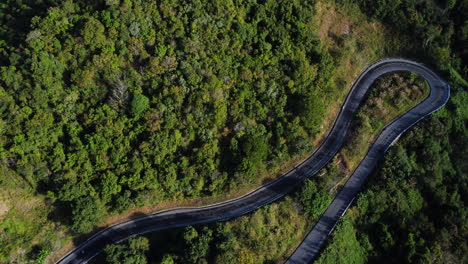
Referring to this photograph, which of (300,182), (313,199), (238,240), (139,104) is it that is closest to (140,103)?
(139,104)

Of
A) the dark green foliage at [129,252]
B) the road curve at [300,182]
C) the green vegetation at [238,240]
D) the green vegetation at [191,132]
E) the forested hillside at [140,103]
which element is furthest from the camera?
the road curve at [300,182]

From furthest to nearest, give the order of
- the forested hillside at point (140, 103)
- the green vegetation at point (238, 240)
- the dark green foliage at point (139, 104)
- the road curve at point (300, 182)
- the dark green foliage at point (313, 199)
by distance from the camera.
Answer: the dark green foliage at point (313, 199) < the road curve at point (300, 182) < the dark green foliage at point (139, 104) < the forested hillside at point (140, 103) < the green vegetation at point (238, 240)

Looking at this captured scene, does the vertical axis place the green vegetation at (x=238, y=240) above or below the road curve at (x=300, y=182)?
below

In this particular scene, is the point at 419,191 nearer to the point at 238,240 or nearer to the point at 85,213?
the point at 238,240

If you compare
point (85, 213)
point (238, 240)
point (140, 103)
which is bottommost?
point (238, 240)

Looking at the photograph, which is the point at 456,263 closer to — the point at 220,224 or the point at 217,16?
the point at 220,224

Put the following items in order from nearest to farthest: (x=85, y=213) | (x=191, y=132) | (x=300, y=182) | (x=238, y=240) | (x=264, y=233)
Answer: (x=85, y=213), (x=238, y=240), (x=264, y=233), (x=191, y=132), (x=300, y=182)

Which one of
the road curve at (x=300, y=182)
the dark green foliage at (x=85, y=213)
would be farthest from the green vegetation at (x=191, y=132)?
the road curve at (x=300, y=182)

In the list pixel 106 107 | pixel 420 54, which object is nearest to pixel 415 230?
pixel 420 54

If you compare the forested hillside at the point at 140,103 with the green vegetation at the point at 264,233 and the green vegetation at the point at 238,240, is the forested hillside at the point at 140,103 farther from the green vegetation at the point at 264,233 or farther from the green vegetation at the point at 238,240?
the green vegetation at the point at 264,233
